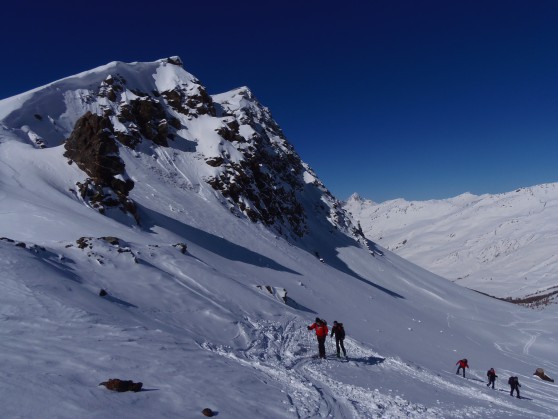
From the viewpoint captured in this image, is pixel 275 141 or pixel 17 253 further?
pixel 275 141

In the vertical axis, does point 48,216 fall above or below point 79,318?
above

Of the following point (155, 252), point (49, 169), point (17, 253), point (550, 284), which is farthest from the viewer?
point (550, 284)

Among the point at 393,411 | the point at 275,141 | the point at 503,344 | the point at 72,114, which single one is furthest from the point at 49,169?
the point at 275,141

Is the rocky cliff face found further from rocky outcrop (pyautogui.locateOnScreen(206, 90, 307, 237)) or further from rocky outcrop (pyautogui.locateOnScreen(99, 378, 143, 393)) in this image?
rocky outcrop (pyautogui.locateOnScreen(99, 378, 143, 393))

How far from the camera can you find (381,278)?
219 ft

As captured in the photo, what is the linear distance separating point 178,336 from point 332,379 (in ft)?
16.8

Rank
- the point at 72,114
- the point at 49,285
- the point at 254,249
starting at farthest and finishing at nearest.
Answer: the point at 72,114
the point at 254,249
the point at 49,285

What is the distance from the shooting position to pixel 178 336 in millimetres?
12992

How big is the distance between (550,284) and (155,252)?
177m

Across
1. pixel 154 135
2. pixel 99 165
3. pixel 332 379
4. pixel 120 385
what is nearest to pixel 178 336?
pixel 120 385

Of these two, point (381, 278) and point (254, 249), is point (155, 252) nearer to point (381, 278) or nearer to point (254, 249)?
point (254, 249)

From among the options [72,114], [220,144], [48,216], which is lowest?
[48,216]

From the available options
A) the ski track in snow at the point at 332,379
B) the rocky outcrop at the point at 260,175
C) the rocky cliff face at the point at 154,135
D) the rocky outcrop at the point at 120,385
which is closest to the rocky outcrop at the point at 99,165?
the rocky cliff face at the point at 154,135

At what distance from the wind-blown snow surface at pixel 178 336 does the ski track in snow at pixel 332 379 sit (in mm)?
77
